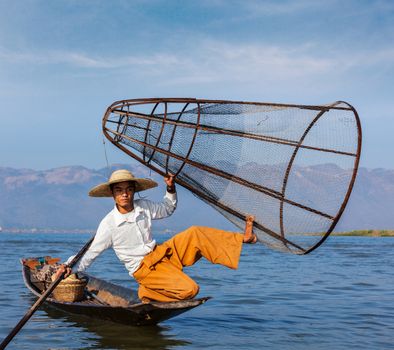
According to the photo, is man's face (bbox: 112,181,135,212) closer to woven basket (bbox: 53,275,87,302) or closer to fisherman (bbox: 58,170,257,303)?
fisherman (bbox: 58,170,257,303)

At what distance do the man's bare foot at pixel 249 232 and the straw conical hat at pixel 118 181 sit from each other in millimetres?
1036

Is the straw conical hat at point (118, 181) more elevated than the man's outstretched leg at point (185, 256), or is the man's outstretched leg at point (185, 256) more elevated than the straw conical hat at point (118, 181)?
the straw conical hat at point (118, 181)

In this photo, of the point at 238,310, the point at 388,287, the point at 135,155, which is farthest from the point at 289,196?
the point at 388,287

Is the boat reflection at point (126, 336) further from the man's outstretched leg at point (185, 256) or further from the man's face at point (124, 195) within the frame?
the man's face at point (124, 195)

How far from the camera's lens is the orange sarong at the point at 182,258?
541 cm

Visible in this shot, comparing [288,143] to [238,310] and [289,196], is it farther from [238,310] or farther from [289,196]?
[238,310]

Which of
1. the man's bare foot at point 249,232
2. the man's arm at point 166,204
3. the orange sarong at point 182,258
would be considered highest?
the man's arm at point 166,204

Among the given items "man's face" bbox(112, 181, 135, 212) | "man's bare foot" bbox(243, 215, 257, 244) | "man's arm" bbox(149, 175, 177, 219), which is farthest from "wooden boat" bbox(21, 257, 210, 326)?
"man's face" bbox(112, 181, 135, 212)

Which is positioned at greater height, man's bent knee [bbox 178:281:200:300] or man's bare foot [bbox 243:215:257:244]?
man's bare foot [bbox 243:215:257:244]

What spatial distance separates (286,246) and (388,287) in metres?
6.70

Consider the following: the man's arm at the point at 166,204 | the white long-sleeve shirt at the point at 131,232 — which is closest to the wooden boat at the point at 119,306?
the white long-sleeve shirt at the point at 131,232

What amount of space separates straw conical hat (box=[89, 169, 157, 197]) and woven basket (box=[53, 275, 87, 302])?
177 cm

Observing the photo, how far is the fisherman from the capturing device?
548 cm

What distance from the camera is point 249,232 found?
5.44 meters
